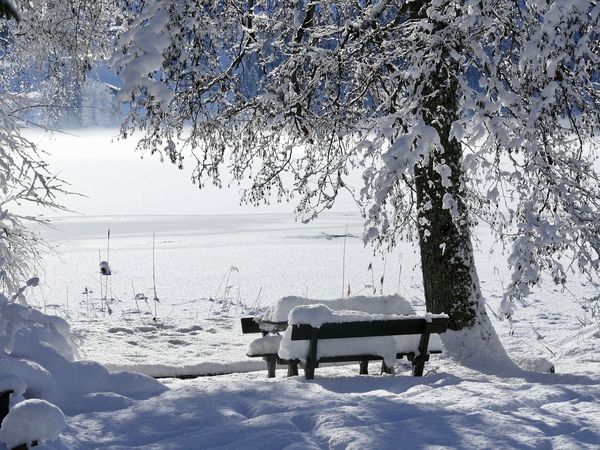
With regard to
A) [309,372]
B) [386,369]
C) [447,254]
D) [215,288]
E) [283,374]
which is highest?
[447,254]

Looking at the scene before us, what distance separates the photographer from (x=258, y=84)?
31.6ft

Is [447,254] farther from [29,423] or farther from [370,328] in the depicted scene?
[29,423]

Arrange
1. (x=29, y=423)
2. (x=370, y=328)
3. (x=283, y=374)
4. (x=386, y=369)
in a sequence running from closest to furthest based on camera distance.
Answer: (x=29, y=423), (x=370, y=328), (x=386, y=369), (x=283, y=374)

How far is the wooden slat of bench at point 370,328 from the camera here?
7.24m

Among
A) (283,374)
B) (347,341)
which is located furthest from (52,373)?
(283,374)

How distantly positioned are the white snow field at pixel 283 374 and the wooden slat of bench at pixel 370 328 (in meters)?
0.45

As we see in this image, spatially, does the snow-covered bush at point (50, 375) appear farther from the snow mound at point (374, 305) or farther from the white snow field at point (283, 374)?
the snow mound at point (374, 305)

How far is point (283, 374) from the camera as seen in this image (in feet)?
29.0

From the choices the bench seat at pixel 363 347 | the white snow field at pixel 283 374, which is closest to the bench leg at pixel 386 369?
the bench seat at pixel 363 347

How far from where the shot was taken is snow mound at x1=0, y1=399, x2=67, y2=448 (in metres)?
4.39

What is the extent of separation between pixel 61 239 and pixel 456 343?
20566 mm

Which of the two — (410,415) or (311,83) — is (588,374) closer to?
(410,415)

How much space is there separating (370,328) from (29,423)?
147 inches

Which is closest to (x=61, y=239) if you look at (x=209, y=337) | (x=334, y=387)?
(x=209, y=337)
